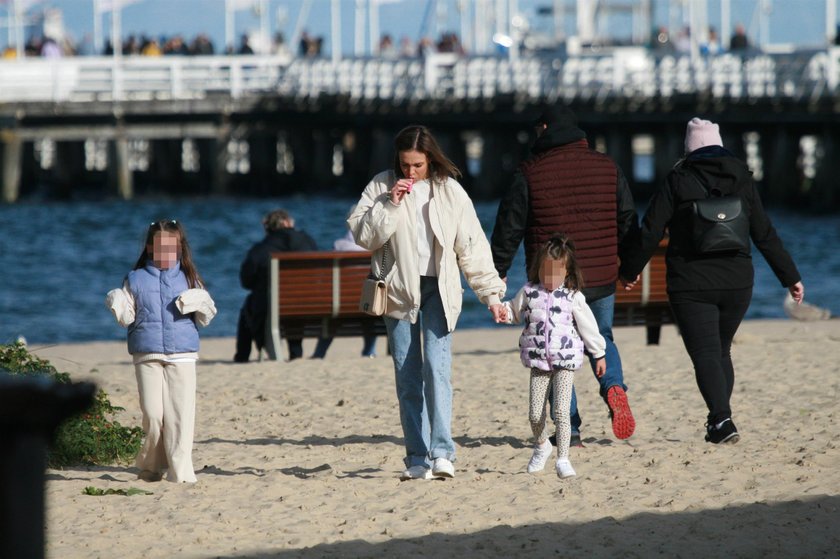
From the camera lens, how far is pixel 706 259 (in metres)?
7.19

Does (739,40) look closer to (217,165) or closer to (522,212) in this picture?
(217,165)

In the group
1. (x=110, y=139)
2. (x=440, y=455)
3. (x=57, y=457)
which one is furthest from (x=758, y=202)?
(x=110, y=139)

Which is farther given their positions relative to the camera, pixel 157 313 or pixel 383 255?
pixel 157 313

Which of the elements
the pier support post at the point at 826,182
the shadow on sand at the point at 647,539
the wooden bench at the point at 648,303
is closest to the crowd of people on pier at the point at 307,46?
the pier support post at the point at 826,182

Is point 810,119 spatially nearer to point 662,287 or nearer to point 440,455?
point 662,287

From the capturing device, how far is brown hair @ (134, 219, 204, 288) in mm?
6722

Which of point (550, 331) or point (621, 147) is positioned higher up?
point (550, 331)

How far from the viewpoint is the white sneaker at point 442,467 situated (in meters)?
6.65

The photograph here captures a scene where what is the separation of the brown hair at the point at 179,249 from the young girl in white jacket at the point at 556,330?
1.34m

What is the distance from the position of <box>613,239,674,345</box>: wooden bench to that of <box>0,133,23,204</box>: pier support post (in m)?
36.0

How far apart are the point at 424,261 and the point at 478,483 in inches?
37.5

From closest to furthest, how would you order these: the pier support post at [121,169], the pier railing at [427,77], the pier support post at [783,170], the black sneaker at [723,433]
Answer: the black sneaker at [723,433]
the pier support post at [783,170]
the pier railing at [427,77]
the pier support post at [121,169]

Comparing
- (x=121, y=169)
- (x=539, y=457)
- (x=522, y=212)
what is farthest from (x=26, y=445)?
(x=121, y=169)

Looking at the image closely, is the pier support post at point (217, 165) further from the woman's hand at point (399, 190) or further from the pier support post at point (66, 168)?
the woman's hand at point (399, 190)
